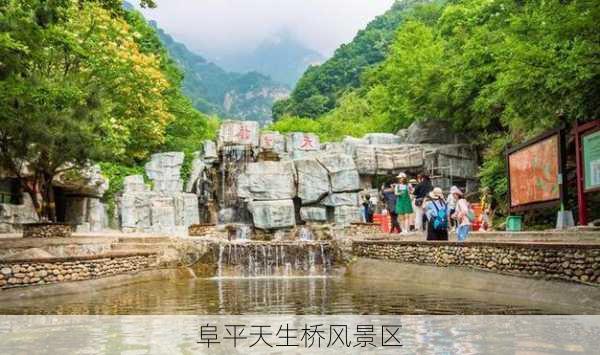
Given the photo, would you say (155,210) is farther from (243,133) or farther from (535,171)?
(535,171)

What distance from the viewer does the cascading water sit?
→ 18703 millimetres

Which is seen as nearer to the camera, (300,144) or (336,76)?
(300,144)

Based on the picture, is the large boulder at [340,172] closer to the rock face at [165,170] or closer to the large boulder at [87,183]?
the rock face at [165,170]

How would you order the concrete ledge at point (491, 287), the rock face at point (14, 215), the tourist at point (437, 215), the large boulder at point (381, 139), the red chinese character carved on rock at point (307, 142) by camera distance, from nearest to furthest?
the concrete ledge at point (491, 287) < the tourist at point (437, 215) < the rock face at point (14, 215) < the large boulder at point (381, 139) < the red chinese character carved on rock at point (307, 142)

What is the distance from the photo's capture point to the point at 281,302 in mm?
9992

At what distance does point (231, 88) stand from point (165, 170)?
139038 mm

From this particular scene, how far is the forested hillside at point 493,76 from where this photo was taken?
11359mm

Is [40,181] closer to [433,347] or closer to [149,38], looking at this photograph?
[433,347]

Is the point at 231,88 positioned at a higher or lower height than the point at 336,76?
higher

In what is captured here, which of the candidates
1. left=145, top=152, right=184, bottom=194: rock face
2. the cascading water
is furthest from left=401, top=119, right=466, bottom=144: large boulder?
the cascading water

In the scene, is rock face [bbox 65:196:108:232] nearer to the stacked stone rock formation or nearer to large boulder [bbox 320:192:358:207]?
the stacked stone rock formation

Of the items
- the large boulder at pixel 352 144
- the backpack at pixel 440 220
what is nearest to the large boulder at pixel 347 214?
the large boulder at pixel 352 144

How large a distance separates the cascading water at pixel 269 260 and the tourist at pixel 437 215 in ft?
17.7

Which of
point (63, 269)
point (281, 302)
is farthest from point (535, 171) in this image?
point (63, 269)
